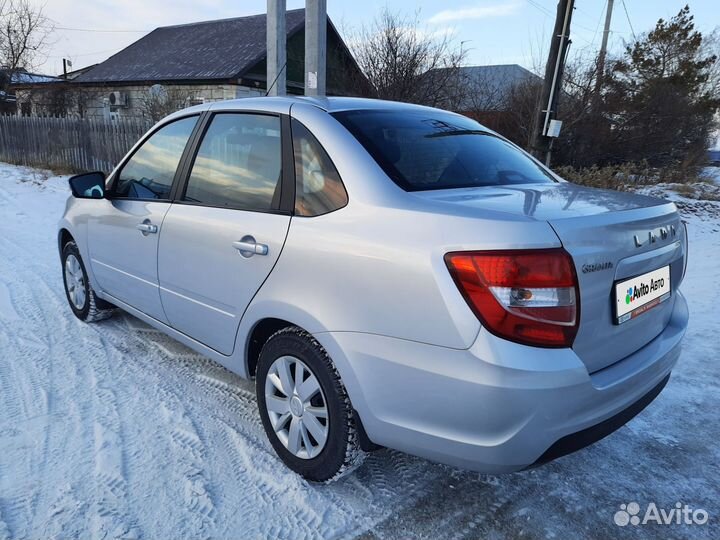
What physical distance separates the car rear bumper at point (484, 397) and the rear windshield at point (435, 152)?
71 centimetres

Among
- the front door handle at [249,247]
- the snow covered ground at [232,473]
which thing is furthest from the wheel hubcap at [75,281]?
the front door handle at [249,247]

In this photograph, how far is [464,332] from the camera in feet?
5.48

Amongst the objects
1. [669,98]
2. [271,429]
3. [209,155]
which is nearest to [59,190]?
[209,155]

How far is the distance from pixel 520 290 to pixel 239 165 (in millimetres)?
1624

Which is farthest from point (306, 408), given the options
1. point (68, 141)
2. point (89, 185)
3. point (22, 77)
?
point (22, 77)

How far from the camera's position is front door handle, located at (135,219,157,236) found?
3.03m

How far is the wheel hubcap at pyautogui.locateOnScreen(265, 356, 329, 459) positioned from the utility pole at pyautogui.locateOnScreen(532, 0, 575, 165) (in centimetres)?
782

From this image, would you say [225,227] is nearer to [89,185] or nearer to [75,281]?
[89,185]

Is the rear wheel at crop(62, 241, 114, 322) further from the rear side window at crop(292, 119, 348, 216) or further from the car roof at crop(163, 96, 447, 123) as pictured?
the rear side window at crop(292, 119, 348, 216)

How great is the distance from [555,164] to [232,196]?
12622mm

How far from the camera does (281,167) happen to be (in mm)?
2408

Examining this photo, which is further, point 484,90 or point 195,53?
point 195,53

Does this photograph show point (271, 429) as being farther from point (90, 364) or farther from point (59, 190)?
point (59, 190)

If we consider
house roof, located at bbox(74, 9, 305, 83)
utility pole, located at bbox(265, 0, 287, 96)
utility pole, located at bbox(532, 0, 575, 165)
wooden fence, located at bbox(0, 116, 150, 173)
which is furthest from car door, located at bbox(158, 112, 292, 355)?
house roof, located at bbox(74, 9, 305, 83)
